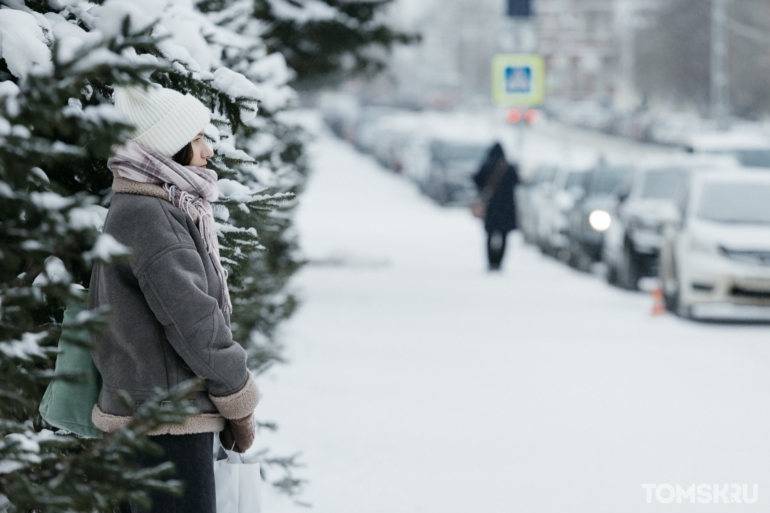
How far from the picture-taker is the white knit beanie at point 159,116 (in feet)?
10.6

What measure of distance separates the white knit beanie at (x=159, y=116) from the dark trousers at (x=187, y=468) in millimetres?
729

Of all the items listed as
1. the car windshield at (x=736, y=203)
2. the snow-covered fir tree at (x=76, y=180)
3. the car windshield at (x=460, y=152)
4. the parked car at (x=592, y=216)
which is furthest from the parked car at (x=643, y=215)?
the car windshield at (x=460, y=152)

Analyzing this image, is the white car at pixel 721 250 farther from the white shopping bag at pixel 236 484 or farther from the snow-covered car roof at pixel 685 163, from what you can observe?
the white shopping bag at pixel 236 484

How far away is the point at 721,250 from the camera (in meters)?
12.5

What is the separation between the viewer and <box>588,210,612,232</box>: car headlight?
18.9m

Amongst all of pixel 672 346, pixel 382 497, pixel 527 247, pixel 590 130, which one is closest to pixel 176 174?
pixel 382 497

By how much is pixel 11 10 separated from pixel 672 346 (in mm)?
8270

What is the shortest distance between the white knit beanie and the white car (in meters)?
9.82

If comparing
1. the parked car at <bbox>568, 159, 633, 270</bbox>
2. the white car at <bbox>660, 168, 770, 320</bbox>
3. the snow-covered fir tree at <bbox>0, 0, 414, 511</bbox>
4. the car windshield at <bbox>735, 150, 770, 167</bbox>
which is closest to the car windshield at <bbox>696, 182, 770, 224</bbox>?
the white car at <bbox>660, 168, 770, 320</bbox>

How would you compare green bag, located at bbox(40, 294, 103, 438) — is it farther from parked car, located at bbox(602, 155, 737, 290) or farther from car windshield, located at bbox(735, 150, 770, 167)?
car windshield, located at bbox(735, 150, 770, 167)

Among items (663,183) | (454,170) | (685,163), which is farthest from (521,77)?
(454,170)

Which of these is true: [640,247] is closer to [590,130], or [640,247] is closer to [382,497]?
[382,497]

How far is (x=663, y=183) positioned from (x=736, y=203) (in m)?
3.59

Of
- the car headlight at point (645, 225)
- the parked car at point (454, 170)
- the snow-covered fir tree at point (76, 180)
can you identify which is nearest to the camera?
the snow-covered fir tree at point (76, 180)
